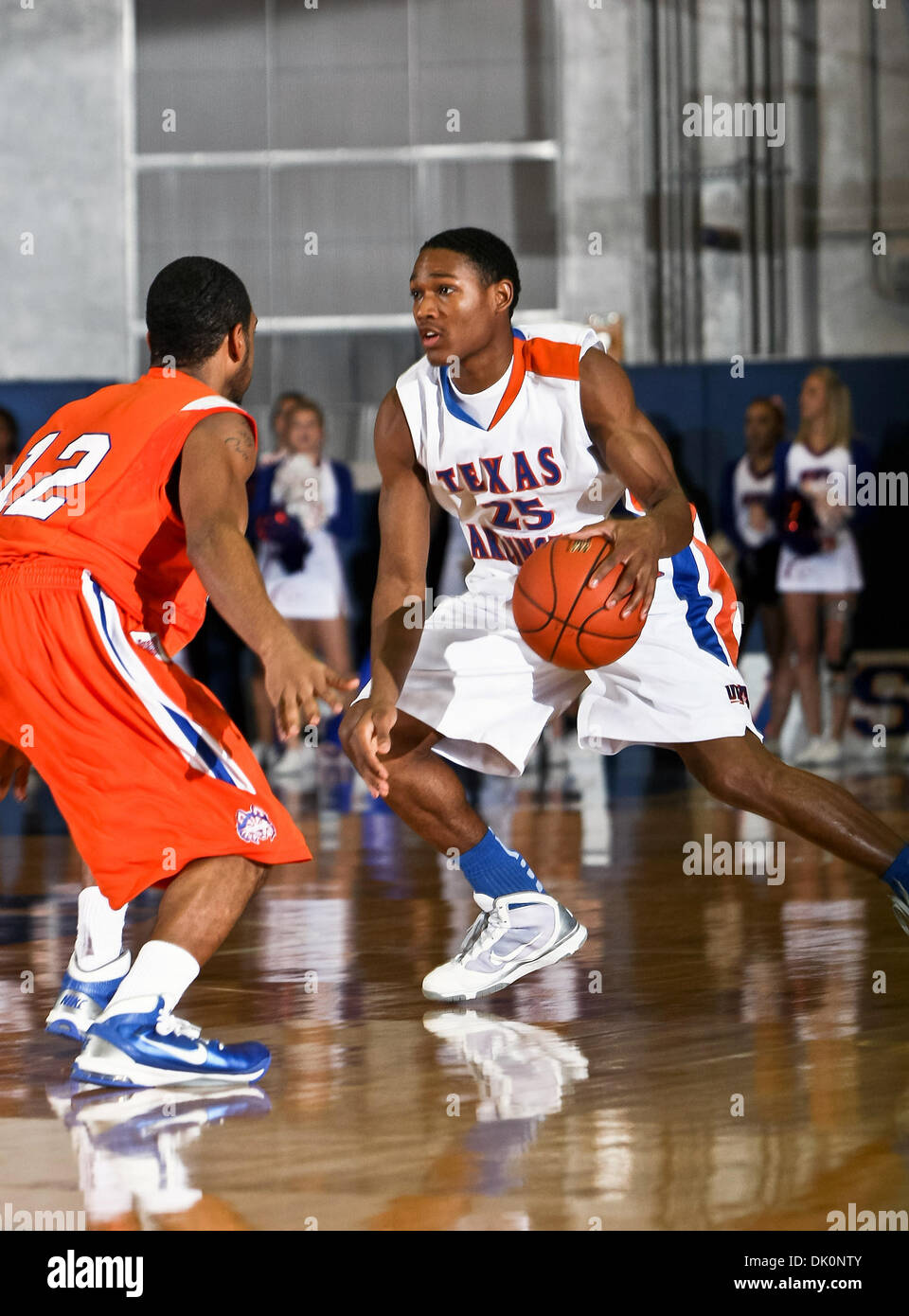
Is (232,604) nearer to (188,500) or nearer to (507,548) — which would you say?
(188,500)

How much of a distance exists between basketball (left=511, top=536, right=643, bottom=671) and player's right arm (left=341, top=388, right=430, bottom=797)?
0.89ft

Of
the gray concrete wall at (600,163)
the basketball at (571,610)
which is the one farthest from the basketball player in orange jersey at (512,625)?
the gray concrete wall at (600,163)

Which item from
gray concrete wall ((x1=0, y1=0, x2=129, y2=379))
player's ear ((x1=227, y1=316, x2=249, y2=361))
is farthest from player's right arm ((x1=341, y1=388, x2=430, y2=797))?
gray concrete wall ((x1=0, y1=0, x2=129, y2=379))

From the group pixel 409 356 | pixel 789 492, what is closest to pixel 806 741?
pixel 789 492

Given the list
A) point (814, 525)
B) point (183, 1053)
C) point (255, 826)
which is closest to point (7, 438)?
point (814, 525)

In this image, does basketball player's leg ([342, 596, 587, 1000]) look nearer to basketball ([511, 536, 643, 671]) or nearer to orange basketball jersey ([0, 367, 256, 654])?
basketball ([511, 536, 643, 671])

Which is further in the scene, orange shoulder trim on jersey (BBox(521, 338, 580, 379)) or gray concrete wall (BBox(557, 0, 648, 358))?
gray concrete wall (BBox(557, 0, 648, 358))

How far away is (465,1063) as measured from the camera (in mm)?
3115

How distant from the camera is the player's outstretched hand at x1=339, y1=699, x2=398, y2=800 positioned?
3266mm

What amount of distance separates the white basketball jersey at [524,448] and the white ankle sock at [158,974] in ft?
4.39

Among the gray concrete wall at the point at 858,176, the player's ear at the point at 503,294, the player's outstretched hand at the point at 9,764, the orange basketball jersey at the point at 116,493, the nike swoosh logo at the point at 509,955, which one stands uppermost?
the gray concrete wall at the point at 858,176

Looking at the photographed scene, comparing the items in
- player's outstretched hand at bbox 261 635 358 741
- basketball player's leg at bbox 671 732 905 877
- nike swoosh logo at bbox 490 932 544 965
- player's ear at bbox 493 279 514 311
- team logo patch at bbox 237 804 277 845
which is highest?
player's ear at bbox 493 279 514 311

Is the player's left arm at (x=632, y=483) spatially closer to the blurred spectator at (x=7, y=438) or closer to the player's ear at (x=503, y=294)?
the player's ear at (x=503, y=294)

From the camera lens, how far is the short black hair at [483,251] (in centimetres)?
373
